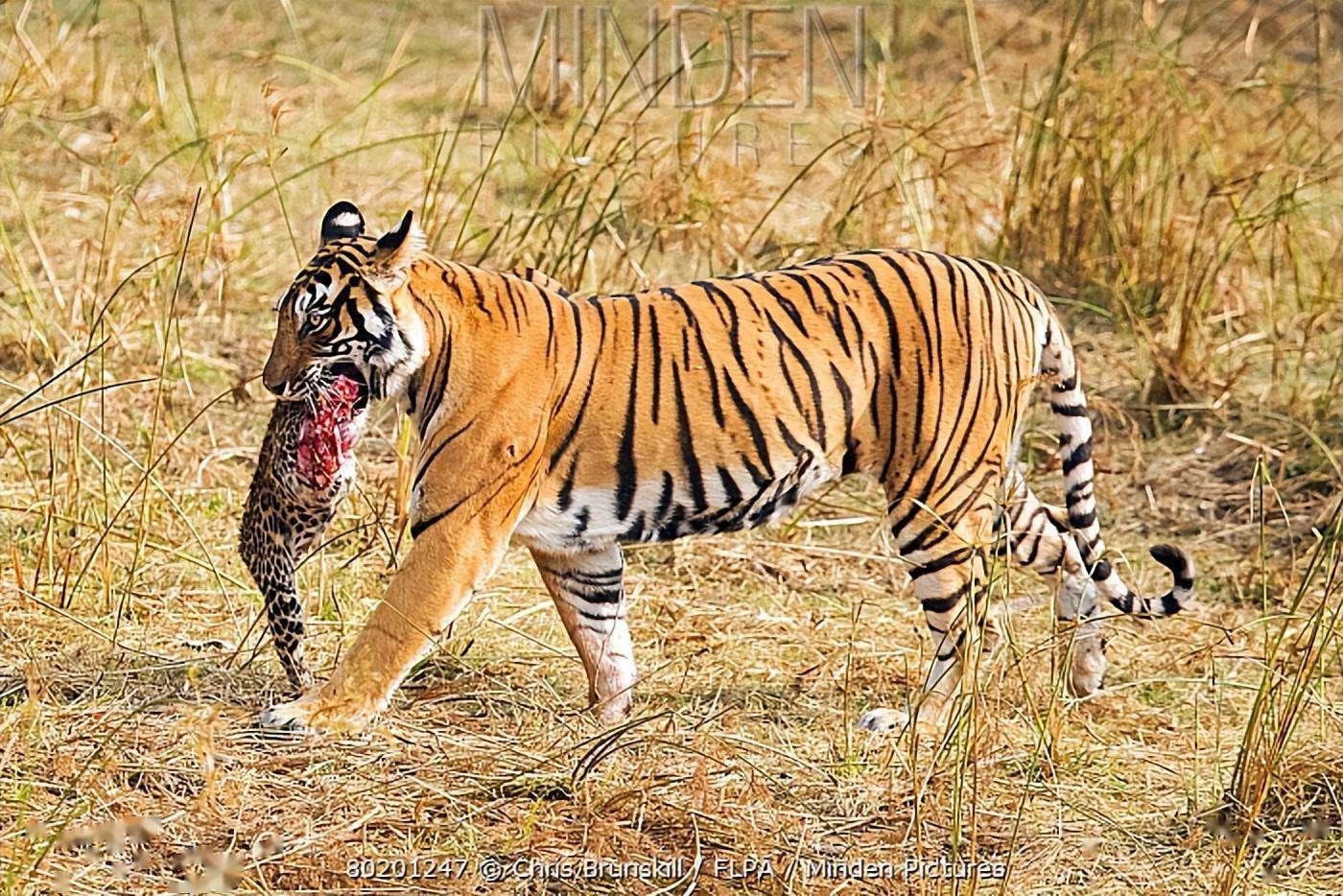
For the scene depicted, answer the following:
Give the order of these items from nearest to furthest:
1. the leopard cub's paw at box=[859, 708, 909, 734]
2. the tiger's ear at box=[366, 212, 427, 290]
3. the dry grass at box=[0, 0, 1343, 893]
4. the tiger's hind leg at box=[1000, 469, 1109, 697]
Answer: the dry grass at box=[0, 0, 1343, 893] < the tiger's ear at box=[366, 212, 427, 290] < the leopard cub's paw at box=[859, 708, 909, 734] < the tiger's hind leg at box=[1000, 469, 1109, 697]

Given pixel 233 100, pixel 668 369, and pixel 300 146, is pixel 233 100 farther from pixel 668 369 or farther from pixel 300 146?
pixel 668 369

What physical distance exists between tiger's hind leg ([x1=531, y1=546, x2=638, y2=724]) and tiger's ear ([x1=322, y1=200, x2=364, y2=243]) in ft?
2.92

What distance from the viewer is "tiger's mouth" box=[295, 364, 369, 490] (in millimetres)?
4074

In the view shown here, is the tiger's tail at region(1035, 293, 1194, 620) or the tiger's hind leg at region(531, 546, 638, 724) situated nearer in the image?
the tiger's hind leg at region(531, 546, 638, 724)

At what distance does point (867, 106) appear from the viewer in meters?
6.88

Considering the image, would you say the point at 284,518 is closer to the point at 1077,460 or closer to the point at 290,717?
the point at 290,717

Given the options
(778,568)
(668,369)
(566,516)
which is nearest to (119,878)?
(566,516)

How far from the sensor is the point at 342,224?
4.30 m

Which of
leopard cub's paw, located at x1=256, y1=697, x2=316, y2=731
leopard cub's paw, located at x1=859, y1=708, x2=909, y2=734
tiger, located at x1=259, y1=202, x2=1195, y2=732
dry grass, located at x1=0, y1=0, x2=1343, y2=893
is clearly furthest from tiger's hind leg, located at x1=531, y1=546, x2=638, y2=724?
leopard cub's paw, located at x1=256, y1=697, x2=316, y2=731

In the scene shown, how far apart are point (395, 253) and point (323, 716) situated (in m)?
1.03

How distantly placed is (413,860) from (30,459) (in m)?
2.65

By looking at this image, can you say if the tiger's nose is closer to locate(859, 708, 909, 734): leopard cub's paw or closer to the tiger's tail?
locate(859, 708, 909, 734): leopard cub's paw

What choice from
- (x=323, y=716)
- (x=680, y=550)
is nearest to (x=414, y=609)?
(x=323, y=716)

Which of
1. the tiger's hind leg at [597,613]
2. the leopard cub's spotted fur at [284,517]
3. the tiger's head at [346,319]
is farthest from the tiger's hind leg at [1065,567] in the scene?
Answer: the leopard cub's spotted fur at [284,517]
